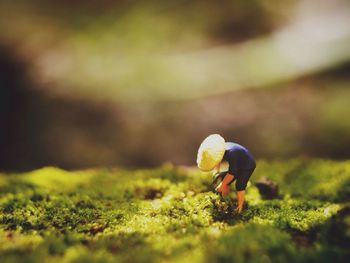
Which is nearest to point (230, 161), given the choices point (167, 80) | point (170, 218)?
point (170, 218)

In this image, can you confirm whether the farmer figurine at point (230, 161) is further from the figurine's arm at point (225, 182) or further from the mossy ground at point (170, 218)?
the mossy ground at point (170, 218)

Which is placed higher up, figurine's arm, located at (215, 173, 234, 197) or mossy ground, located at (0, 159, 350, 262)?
figurine's arm, located at (215, 173, 234, 197)

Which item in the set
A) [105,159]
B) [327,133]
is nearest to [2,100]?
[105,159]

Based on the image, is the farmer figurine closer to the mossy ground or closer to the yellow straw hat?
the yellow straw hat

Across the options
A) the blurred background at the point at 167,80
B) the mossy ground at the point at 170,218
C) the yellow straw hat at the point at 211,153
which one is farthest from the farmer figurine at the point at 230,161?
the blurred background at the point at 167,80

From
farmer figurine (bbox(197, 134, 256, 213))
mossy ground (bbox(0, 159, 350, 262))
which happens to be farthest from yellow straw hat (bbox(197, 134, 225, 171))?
mossy ground (bbox(0, 159, 350, 262))
